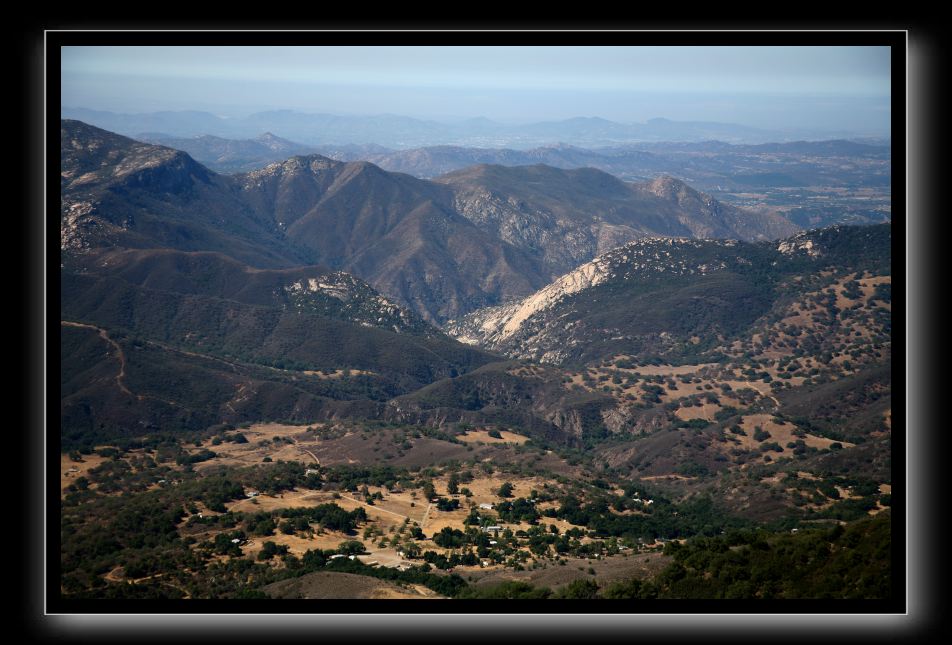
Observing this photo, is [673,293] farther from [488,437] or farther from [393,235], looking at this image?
[393,235]

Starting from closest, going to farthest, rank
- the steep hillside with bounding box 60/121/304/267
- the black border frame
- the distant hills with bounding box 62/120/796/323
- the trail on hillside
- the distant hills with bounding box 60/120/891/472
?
the black border frame → the trail on hillside → the distant hills with bounding box 60/120/891/472 → the steep hillside with bounding box 60/121/304/267 → the distant hills with bounding box 62/120/796/323

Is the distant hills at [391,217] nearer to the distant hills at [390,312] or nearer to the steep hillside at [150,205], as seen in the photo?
the steep hillside at [150,205]

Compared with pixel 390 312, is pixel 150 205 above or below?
above

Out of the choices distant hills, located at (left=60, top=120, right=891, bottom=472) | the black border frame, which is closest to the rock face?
distant hills, located at (left=60, top=120, right=891, bottom=472)

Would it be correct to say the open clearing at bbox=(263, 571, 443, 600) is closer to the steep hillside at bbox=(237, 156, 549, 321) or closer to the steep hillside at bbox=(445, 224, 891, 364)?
the steep hillside at bbox=(445, 224, 891, 364)

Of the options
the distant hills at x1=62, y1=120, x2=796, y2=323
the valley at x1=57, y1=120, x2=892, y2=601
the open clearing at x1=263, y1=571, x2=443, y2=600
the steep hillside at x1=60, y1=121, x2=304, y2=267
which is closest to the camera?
the open clearing at x1=263, y1=571, x2=443, y2=600
